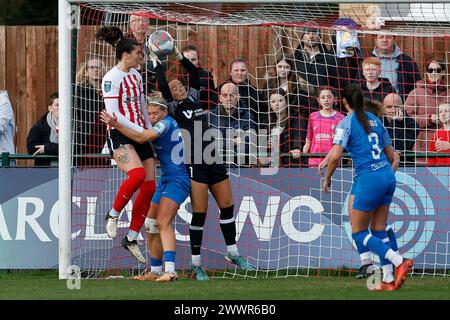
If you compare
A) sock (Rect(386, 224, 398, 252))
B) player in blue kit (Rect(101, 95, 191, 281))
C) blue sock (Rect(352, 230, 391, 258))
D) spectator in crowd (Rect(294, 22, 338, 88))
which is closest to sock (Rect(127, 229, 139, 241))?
player in blue kit (Rect(101, 95, 191, 281))

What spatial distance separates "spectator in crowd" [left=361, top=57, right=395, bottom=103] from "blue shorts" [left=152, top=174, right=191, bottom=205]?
309 cm

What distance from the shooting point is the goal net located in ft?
49.0

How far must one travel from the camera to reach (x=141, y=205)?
13961 millimetres

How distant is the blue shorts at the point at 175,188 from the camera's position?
13656mm

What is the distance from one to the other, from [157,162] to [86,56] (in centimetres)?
161

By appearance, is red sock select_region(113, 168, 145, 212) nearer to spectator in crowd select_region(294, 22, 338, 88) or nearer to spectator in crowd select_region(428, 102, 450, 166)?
spectator in crowd select_region(294, 22, 338, 88)

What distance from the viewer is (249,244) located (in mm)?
15250

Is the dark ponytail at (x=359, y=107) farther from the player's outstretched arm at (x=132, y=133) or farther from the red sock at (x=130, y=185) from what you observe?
the red sock at (x=130, y=185)

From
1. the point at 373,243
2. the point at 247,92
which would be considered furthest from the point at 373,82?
the point at 373,243

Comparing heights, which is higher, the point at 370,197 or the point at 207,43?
the point at 207,43

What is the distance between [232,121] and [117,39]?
214 cm
